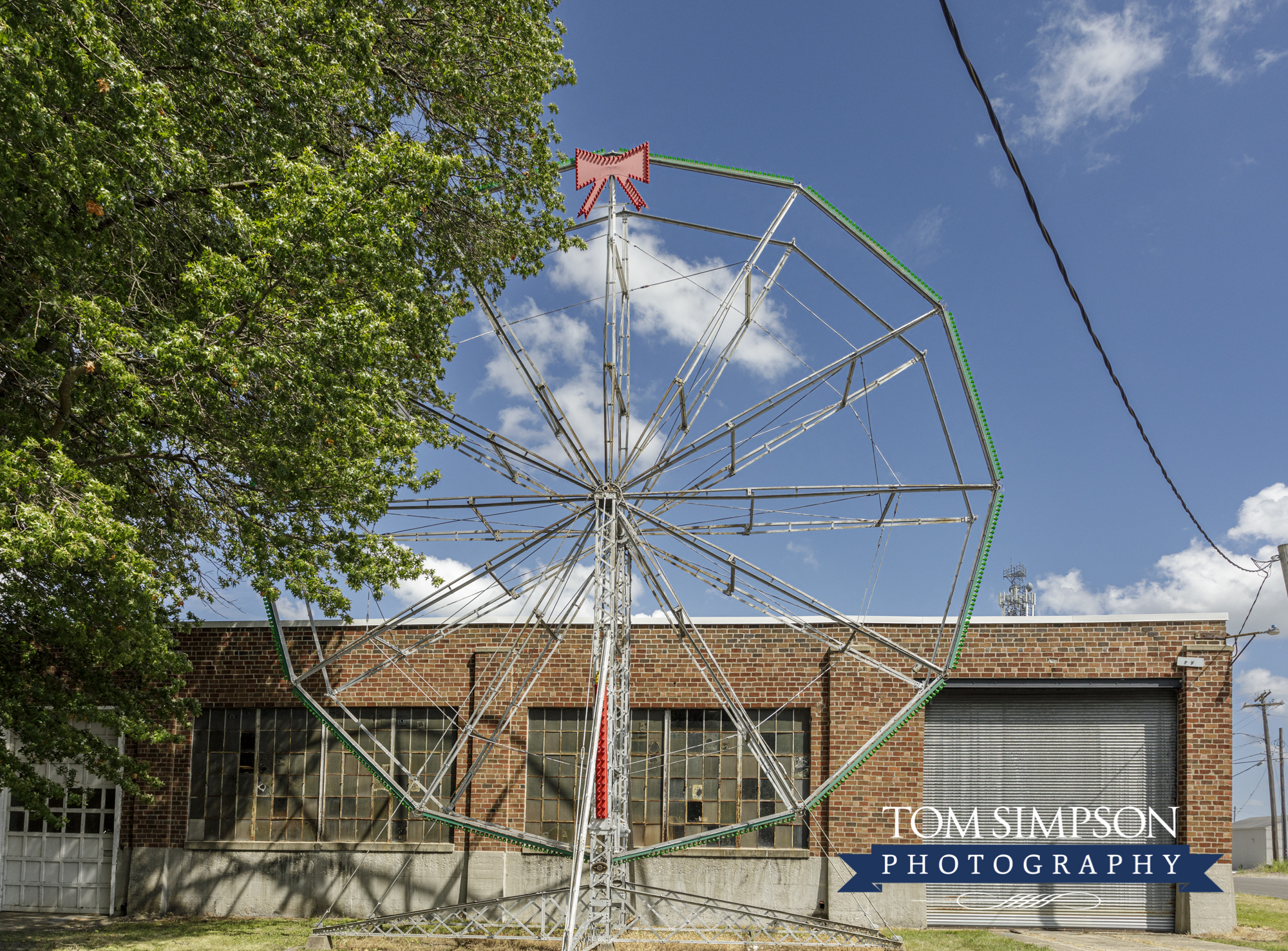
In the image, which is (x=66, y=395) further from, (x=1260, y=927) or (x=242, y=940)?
(x=1260, y=927)

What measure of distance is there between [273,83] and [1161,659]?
15770 mm

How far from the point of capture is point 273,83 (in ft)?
33.1

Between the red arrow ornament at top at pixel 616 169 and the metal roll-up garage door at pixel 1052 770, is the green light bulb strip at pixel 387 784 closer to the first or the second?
the red arrow ornament at top at pixel 616 169

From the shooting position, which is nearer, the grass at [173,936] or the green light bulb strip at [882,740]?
the green light bulb strip at [882,740]

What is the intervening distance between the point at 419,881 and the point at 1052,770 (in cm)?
1097

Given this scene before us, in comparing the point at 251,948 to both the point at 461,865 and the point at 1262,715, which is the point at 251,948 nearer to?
the point at 461,865

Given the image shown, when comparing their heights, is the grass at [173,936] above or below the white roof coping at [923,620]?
below

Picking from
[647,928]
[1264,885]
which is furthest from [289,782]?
[1264,885]

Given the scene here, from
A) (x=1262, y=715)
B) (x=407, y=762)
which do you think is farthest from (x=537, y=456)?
(x=1262, y=715)

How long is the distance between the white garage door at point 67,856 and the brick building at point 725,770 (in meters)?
0.14

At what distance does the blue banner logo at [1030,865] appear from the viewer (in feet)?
52.8

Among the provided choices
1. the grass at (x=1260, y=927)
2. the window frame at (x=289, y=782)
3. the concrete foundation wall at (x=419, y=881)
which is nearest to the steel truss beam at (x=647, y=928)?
the concrete foundation wall at (x=419, y=881)

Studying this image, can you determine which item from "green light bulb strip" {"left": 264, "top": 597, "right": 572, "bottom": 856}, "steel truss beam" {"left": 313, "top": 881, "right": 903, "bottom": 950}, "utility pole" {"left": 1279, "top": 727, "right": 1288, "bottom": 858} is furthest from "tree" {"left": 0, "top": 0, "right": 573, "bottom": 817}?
"utility pole" {"left": 1279, "top": 727, "right": 1288, "bottom": 858}

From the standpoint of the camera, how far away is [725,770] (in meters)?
16.9
